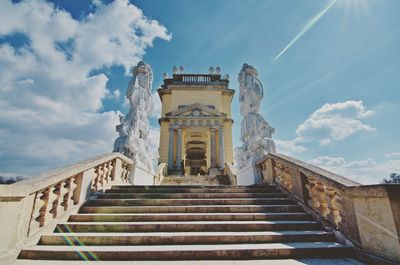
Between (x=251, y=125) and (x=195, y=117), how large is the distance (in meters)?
9.96

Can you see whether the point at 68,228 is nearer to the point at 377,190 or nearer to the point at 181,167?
the point at 377,190

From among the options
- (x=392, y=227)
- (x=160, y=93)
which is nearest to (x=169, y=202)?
(x=392, y=227)

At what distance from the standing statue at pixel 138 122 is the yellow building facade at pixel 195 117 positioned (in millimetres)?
7415

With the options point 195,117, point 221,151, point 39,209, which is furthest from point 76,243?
point 195,117

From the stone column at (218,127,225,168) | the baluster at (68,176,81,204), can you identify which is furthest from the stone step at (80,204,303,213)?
the stone column at (218,127,225,168)

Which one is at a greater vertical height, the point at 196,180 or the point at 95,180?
the point at 196,180

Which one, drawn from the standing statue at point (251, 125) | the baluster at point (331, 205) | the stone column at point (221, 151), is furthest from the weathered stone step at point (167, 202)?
the stone column at point (221, 151)

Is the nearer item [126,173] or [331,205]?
[331,205]

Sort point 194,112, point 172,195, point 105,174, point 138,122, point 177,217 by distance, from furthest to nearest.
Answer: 1. point 194,112
2. point 138,122
3. point 105,174
4. point 172,195
5. point 177,217

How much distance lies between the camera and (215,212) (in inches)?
164

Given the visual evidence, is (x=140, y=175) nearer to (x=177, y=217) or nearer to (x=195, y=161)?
(x=177, y=217)

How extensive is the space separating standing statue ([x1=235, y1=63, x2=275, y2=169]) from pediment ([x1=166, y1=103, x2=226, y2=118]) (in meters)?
8.46

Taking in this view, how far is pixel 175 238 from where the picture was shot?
3.14 metres

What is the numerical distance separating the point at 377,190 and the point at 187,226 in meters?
2.83
